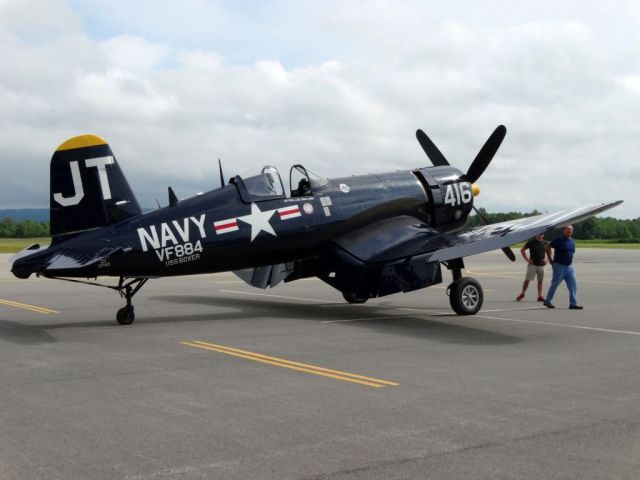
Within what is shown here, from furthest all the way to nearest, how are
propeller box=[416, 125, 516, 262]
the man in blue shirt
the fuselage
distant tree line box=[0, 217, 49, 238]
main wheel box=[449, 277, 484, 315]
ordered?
1. distant tree line box=[0, 217, 49, 238]
2. propeller box=[416, 125, 516, 262]
3. the man in blue shirt
4. main wheel box=[449, 277, 484, 315]
5. the fuselage

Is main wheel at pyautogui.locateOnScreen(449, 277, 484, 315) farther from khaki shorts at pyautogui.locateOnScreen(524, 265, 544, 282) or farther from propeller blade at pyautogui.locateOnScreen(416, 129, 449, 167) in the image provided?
propeller blade at pyautogui.locateOnScreen(416, 129, 449, 167)

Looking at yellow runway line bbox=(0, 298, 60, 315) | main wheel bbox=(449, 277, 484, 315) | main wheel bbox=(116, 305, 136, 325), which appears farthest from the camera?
yellow runway line bbox=(0, 298, 60, 315)

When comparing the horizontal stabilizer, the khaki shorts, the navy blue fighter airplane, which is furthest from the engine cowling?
the horizontal stabilizer

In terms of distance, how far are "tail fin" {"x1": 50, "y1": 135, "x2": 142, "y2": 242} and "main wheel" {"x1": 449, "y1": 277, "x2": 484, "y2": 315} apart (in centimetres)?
664

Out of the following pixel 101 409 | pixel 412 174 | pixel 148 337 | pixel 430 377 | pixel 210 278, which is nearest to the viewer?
pixel 101 409

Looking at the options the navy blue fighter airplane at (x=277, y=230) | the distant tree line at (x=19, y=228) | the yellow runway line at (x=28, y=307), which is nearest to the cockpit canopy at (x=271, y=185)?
the navy blue fighter airplane at (x=277, y=230)

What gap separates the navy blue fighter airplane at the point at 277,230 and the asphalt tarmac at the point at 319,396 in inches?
40.3

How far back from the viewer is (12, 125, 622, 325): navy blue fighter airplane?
12148mm

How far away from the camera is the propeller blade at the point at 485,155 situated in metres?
17.5

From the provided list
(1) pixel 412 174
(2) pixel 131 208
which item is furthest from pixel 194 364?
(1) pixel 412 174

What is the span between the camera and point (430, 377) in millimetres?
8242

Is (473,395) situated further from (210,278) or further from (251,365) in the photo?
(210,278)

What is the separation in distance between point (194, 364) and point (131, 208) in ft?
14.7

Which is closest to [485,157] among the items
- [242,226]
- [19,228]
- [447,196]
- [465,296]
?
[447,196]
